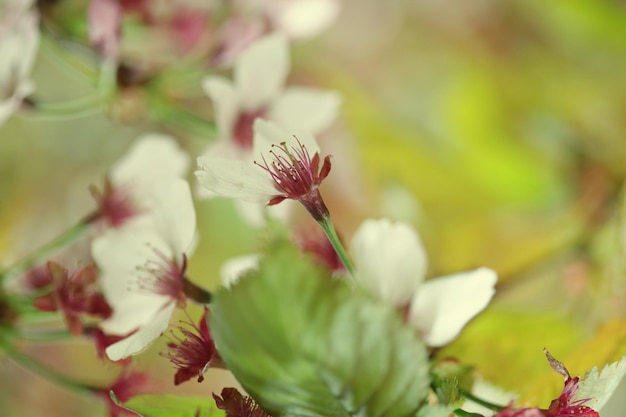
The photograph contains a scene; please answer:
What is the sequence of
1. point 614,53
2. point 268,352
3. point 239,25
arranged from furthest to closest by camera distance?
point 614,53 → point 239,25 → point 268,352

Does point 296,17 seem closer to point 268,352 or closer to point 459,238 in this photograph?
point 459,238

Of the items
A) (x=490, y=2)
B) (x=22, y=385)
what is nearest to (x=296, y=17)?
(x=490, y=2)

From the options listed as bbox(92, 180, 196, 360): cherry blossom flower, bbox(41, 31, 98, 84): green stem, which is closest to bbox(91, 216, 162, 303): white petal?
bbox(92, 180, 196, 360): cherry blossom flower

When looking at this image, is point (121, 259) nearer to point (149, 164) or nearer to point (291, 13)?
point (149, 164)

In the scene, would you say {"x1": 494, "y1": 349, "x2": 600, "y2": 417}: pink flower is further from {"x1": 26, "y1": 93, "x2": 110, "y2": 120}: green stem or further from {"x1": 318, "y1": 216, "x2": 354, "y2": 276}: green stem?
{"x1": 26, "y1": 93, "x2": 110, "y2": 120}: green stem

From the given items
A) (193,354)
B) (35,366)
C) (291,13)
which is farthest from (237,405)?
(291,13)

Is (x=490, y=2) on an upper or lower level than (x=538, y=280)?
upper

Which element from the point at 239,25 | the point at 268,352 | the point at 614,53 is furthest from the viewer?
the point at 614,53

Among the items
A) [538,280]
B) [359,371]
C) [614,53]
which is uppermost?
[614,53]
